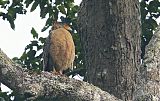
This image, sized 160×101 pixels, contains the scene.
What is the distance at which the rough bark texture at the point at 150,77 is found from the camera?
363 cm

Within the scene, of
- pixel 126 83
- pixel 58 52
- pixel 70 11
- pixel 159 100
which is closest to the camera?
pixel 159 100

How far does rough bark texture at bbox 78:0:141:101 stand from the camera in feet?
15.7

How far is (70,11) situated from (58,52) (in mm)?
783

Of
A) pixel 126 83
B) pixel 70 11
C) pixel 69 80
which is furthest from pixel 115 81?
pixel 70 11

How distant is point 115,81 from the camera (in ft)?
15.8

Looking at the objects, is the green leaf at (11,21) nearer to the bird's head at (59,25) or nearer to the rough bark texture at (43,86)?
the bird's head at (59,25)

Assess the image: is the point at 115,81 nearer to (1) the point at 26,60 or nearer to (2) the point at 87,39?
(2) the point at 87,39

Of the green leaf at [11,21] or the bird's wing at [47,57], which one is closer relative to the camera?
the bird's wing at [47,57]

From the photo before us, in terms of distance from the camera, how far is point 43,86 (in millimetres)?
3736

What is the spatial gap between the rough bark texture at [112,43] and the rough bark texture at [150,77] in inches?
35.0

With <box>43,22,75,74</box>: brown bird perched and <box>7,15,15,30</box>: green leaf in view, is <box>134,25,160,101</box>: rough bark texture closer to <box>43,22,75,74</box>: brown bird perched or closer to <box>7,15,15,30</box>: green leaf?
<box>43,22,75,74</box>: brown bird perched

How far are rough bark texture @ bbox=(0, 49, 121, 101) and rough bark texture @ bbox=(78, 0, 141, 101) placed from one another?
0.94 metres

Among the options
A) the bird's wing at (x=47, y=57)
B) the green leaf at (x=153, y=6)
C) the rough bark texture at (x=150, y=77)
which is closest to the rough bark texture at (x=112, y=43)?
the rough bark texture at (x=150, y=77)

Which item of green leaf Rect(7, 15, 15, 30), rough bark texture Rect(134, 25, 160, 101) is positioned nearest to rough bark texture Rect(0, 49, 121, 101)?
rough bark texture Rect(134, 25, 160, 101)
